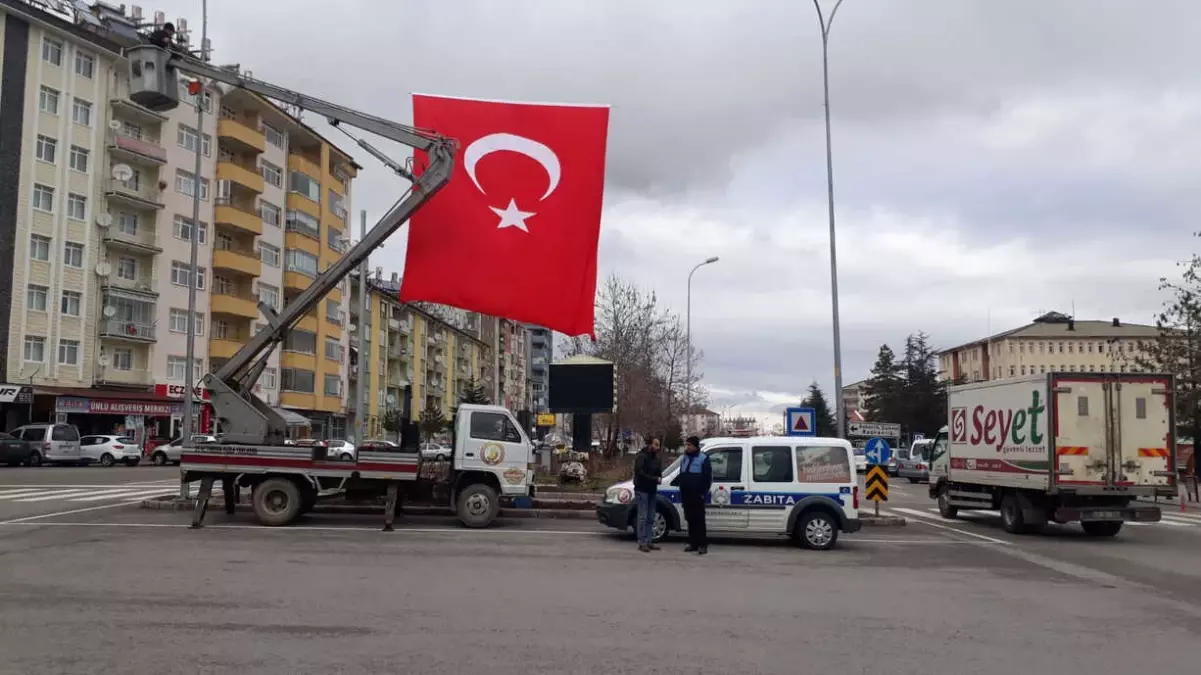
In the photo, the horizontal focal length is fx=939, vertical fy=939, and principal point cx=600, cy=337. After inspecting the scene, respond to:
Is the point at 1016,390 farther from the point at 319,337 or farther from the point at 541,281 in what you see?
the point at 319,337

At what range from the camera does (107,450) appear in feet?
141

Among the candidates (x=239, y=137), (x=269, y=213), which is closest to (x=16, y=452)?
(x=239, y=137)

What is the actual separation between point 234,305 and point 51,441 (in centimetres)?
1692

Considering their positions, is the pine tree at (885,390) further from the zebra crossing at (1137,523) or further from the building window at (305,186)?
the zebra crossing at (1137,523)

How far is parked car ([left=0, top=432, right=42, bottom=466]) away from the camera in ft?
129

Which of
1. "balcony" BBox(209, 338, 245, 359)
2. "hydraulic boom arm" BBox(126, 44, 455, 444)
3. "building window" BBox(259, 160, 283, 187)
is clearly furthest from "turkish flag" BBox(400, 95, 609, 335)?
"building window" BBox(259, 160, 283, 187)

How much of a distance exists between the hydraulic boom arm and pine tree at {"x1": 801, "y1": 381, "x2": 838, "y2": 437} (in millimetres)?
85666

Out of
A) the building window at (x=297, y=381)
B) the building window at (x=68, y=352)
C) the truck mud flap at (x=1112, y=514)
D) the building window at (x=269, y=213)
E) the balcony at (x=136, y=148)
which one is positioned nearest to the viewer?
the truck mud flap at (x=1112, y=514)

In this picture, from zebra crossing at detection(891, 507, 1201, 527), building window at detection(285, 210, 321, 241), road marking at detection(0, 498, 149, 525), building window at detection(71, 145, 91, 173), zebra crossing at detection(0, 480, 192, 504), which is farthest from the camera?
building window at detection(285, 210, 321, 241)

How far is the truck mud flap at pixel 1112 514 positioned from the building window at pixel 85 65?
51.0 m

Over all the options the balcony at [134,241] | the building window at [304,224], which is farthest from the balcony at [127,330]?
the building window at [304,224]

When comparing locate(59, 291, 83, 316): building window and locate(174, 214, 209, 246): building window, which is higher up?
locate(174, 214, 209, 246): building window

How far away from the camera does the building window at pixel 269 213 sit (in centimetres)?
5959

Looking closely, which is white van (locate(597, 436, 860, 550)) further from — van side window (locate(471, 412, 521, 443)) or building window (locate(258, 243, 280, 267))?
building window (locate(258, 243, 280, 267))
